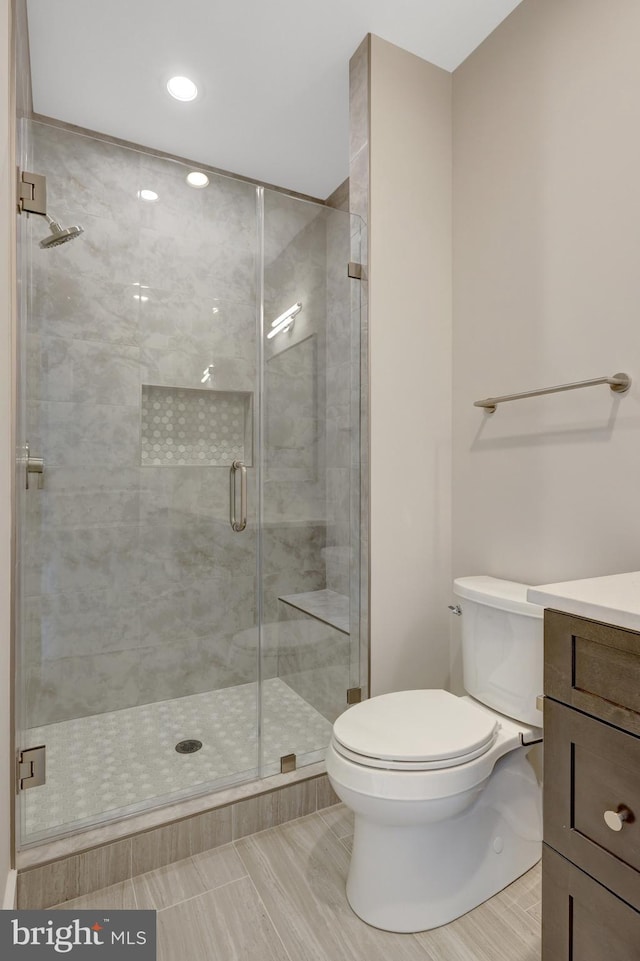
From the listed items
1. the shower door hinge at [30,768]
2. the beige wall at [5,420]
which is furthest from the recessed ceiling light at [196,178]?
the shower door hinge at [30,768]

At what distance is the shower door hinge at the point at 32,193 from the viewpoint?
1.46 metres

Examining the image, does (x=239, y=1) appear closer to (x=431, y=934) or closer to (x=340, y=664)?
(x=340, y=664)

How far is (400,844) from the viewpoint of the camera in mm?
1303

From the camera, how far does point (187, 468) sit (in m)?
→ 2.21

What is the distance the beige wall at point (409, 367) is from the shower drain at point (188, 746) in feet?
2.26

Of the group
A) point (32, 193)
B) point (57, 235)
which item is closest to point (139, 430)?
point (57, 235)

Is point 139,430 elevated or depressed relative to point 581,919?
elevated

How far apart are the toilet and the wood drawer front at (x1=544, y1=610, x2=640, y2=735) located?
0.42 metres

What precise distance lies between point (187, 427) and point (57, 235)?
2.70ft

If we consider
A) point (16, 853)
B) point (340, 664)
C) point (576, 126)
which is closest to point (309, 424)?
point (340, 664)

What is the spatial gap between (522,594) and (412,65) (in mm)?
1958

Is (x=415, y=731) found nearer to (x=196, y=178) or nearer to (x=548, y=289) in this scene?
(x=548, y=289)

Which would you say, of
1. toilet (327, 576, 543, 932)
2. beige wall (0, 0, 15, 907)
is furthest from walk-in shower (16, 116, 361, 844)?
toilet (327, 576, 543, 932)

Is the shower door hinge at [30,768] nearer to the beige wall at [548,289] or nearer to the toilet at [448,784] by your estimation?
the toilet at [448,784]
